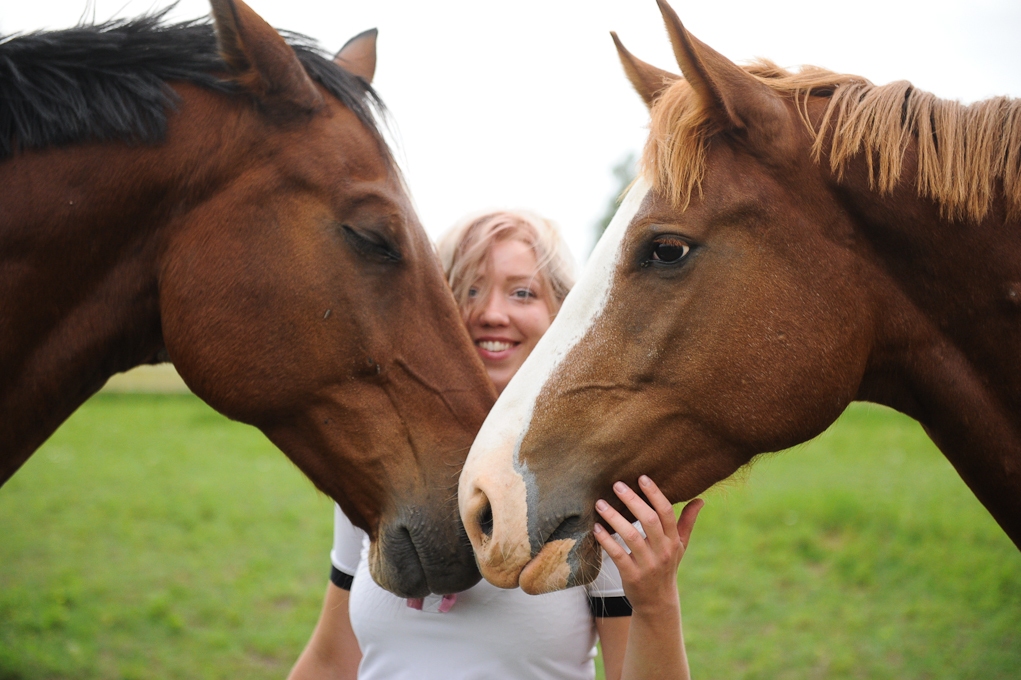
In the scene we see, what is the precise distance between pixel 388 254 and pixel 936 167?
1.47 meters

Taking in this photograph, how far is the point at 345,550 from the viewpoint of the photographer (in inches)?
99.8

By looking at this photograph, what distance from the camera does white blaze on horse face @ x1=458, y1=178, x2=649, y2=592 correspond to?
5.86 feet

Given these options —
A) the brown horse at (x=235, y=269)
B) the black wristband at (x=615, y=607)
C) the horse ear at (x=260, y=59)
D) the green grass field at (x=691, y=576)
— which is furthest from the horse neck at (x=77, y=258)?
the green grass field at (x=691, y=576)

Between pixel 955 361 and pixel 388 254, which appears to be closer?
pixel 955 361

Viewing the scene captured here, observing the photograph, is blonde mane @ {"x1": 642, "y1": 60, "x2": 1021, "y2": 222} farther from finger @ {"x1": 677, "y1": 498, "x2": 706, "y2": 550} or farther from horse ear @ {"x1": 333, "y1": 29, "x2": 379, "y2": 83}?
horse ear @ {"x1": 333, "y1": 29, "x2": 379, "y2": 83}

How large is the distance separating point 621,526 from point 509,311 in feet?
3.50

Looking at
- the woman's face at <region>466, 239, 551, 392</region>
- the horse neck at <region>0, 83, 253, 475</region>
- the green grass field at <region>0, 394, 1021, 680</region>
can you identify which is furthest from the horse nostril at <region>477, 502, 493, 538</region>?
the horse neck at <region>0, 83, 253, 475</region>

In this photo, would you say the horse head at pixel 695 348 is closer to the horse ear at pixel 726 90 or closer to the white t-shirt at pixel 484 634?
the horse ear at pixel 726 90

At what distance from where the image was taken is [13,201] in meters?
1.92

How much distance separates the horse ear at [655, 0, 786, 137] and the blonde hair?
0.99 m

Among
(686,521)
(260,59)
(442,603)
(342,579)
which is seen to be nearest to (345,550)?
(342,579)

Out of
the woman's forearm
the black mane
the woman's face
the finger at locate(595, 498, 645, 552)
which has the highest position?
the black mane

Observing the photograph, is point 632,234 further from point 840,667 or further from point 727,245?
point 840,667

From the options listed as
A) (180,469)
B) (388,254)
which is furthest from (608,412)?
(180,469)
